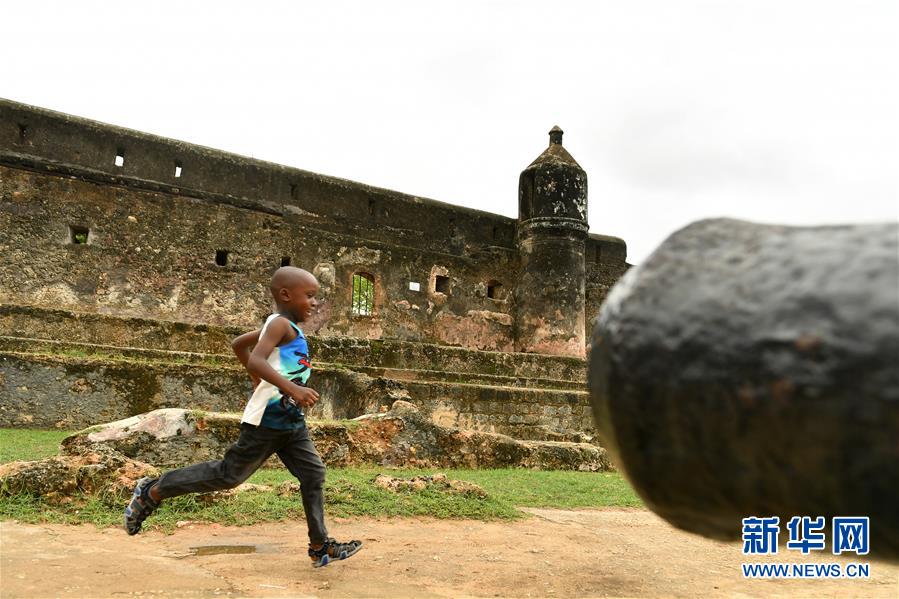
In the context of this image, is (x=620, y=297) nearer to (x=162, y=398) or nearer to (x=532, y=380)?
(x=162, y=398)

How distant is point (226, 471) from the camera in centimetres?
260

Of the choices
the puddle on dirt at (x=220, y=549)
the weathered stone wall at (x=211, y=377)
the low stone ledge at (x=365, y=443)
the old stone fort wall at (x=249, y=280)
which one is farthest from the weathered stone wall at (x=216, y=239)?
the puddle on dirt at (x=220, y=549)

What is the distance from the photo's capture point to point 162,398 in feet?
24.0

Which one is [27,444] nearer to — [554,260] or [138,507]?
[138,507]

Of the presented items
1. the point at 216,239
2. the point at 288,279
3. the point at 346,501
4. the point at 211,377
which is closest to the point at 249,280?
the point at 216,239

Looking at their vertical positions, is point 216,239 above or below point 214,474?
above

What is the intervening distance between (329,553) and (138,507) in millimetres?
739

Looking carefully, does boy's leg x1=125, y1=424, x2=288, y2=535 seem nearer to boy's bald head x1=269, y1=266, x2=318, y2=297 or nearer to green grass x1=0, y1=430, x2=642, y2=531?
boy's bald head x1=269, y1=266, x2=318, y2=297

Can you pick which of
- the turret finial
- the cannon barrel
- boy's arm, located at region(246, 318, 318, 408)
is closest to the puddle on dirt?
boy's arm, located at region(246, 318, 318, 408)

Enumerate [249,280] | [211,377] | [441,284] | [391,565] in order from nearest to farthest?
[391,565] < [211,377] < [249,280] < [441,284]

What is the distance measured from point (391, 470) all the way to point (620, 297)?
5510 millimetres

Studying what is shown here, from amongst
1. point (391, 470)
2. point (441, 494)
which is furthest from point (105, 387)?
point (441, 494)

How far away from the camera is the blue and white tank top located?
2.60m

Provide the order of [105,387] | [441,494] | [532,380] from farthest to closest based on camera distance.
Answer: [532,380]
[105,387]
[441,494]
